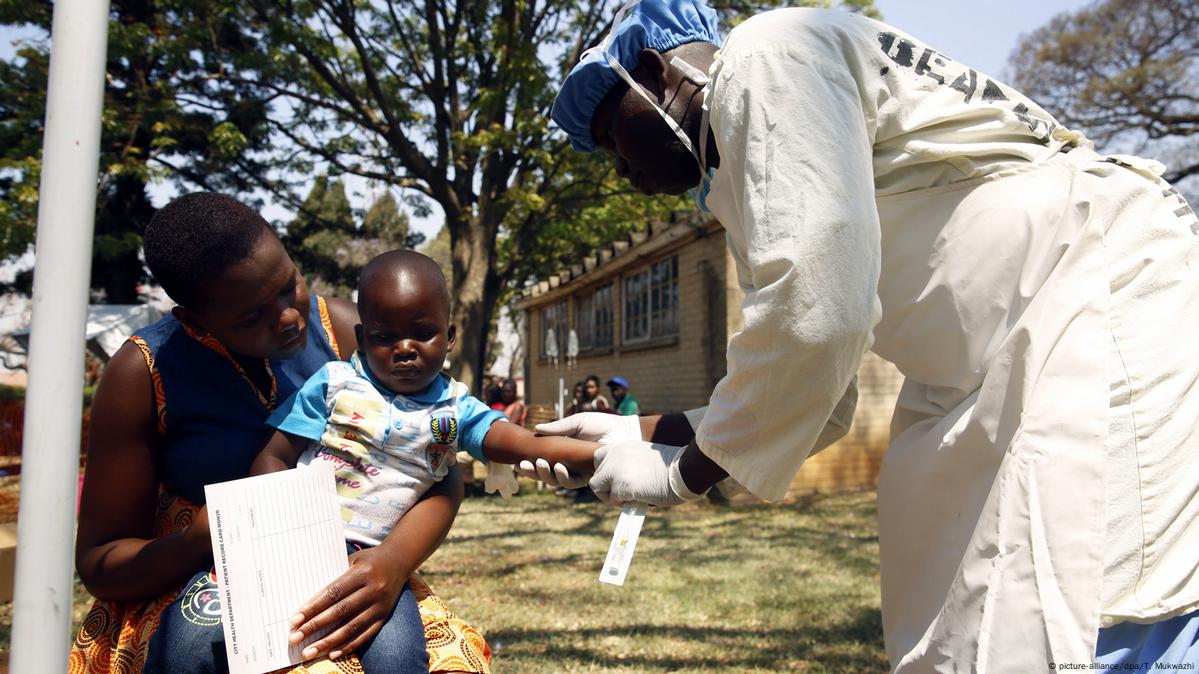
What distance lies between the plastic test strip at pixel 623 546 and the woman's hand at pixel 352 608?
1.59ft

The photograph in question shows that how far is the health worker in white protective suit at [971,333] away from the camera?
1.32 meters

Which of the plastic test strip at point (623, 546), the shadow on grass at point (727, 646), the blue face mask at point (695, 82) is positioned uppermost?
the blue face mask at point (695, 82)

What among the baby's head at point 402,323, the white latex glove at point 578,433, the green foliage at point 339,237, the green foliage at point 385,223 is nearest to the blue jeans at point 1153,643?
the white latex glove at point 578,433

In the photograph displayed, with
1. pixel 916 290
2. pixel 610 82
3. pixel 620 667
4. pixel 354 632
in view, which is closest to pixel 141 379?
pixel 354 632

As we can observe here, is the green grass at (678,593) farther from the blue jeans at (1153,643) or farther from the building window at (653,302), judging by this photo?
the building window at (653,302)

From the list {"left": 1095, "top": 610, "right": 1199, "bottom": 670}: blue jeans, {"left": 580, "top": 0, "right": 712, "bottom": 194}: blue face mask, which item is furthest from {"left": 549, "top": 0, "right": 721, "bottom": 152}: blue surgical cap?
{"left": 1095, "top": 610, "right": 1199, "bottom": 670}: blue jeans

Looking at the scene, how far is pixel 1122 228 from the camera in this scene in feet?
4.80

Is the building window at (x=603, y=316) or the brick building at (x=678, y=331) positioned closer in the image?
the brick building at (x=678, y=331)

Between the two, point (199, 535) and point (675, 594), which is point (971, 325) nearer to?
point (199, 535)

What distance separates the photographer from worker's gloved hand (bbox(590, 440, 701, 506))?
176cm

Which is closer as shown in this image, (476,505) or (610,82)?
(610,82)

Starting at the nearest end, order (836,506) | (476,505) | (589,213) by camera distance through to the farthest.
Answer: (836,506) < (476,505) < (589,213)

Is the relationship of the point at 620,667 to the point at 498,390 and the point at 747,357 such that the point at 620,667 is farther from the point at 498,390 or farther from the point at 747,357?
the point at 498,390

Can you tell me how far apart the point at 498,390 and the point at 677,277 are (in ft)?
10.1
